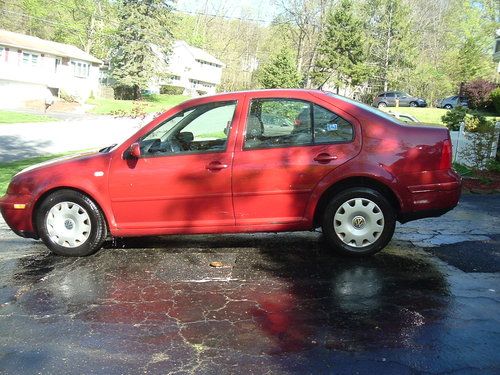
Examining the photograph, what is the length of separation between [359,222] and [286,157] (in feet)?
3.17

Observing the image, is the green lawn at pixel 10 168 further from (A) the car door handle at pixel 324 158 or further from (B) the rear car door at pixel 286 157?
(A) the car door handle at pixel 324 158

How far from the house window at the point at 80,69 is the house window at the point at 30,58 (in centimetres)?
383

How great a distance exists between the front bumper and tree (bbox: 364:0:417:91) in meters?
51.0

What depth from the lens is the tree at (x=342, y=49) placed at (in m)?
46.3

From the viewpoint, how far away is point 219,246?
5.75m

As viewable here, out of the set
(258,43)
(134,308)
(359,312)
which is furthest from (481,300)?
(258,43)

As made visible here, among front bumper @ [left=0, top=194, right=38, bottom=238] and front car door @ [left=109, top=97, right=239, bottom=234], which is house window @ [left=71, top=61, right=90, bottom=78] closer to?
front bumper @ [left=0, top=194, right=38, bottom=238]

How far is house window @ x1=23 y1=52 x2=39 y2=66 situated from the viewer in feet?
161

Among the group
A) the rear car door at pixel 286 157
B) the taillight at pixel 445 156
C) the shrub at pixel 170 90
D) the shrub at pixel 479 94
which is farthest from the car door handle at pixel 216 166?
the shrub at pixel 170 90

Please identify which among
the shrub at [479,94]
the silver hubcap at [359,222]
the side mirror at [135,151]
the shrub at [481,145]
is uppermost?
the shrub at [479,94]

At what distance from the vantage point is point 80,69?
53.7m

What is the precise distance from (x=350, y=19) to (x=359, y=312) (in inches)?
1815

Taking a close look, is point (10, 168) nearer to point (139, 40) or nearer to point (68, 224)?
point (68, 224)

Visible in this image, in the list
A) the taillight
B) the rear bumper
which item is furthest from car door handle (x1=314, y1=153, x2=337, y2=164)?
the taillight
